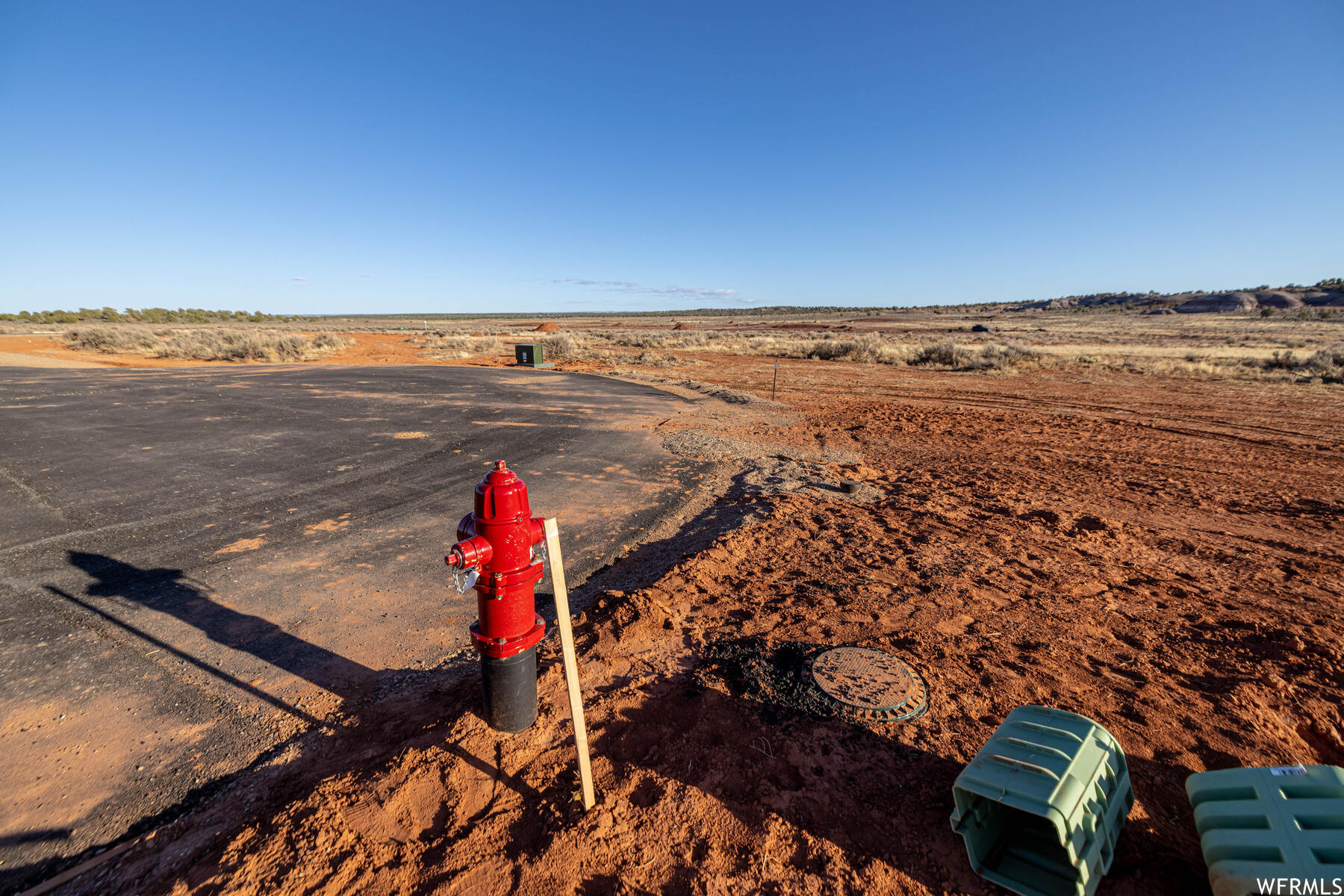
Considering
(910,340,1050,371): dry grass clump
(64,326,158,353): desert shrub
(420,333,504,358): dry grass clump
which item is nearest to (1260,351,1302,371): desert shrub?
(910,340,1050,371): dry grass clump

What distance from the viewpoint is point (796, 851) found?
2.30 m

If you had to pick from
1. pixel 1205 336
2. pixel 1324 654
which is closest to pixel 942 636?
pixel 1324 654

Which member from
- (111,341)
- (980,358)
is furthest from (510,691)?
(111,341)

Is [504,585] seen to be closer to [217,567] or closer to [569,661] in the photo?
[569,661]

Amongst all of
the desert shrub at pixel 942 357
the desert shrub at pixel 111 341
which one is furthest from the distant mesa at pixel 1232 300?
the desert shrub at pixel 111 341

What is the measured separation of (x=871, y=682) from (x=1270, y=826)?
5.53 feet

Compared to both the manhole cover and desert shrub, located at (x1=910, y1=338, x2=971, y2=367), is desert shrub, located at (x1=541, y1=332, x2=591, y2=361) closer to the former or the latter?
desert shrub, located at (x1=910, y1=338, x2=971, y2=367)

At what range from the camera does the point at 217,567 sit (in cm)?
514

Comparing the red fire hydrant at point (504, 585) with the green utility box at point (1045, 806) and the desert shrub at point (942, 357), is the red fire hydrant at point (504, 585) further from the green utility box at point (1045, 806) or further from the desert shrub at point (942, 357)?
the desert shrub at point (942, 357)

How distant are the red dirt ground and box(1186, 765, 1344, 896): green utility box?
299mm

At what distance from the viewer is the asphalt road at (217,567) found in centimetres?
300

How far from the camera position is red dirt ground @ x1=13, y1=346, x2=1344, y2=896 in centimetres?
225

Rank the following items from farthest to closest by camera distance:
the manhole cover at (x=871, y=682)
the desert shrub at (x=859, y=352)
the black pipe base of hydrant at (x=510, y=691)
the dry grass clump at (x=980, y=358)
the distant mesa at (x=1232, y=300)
Answer: the distant mesa at (x=1232, y=300)
the desert shrub at (x=859, y=352)
the dry grass clump at (x=980, y=358)
the manhole cover at (x=871, y=682)
the black pipe base of hydrant at (x=510, y=691)

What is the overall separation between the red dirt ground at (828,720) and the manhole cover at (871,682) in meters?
0.14
